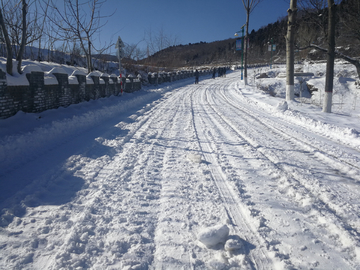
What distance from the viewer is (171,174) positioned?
4.24m

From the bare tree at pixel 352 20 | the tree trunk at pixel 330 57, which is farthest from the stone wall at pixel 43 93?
the bare tree at pixel 352 20

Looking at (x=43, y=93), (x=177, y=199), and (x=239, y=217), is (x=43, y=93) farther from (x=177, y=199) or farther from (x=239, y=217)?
(x=239, y=217)

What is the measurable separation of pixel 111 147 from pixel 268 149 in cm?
402

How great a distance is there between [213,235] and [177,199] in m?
1.01

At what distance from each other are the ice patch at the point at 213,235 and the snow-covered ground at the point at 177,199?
11mm

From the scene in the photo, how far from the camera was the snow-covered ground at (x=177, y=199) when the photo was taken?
2.33m

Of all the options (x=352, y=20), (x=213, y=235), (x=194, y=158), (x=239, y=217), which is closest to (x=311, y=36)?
(x=352, y=20)

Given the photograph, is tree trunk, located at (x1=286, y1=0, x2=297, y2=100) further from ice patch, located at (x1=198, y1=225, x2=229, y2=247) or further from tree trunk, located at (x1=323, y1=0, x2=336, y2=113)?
ice patch, located at (x1=198, y1=225, x2=229, y2=247)

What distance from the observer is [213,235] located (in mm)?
2453

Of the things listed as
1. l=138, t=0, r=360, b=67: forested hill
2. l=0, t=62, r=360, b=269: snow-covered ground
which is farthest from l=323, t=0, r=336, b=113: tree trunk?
l=0, t=62, r=360, b=269: snow-covered ground

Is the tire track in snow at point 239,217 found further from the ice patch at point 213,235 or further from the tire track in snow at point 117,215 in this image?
the tire track in snow at point 117,215

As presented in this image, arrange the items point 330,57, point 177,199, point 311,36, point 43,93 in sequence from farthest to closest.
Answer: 1. point 311,36
2. point 330,57
3. point 43,93
4. point 177,199

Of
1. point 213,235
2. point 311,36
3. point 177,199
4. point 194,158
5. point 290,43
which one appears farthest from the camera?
point 311,36

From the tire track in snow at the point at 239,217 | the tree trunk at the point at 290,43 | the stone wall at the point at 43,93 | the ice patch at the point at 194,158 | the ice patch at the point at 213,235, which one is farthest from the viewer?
the tree trunk at the point at 290,43
